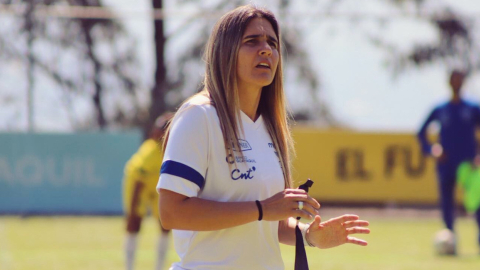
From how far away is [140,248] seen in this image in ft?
41.1

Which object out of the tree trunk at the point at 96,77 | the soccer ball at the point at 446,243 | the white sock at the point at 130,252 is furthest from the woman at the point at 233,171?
the tree trunk at the point at 96,77

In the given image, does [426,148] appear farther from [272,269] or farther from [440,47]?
[440,47]

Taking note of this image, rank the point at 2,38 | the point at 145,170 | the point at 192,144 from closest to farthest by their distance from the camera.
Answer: the point at 192,144
the point at 145,170
the point at 2,38

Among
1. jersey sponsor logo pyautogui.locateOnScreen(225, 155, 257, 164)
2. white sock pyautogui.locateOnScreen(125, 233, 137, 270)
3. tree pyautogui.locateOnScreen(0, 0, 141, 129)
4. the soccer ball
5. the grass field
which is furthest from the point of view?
tree pyautogui.locateOnScreen(0, 0, 141, 129)

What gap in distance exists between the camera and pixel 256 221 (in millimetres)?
3225

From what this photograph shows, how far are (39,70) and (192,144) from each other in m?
16.8

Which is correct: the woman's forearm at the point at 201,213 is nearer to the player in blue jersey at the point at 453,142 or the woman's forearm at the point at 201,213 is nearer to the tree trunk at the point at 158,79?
the player in blue jersey at the point at 453,142

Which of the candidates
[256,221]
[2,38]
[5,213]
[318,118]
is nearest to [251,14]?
[256,221]

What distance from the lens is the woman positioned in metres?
3.08

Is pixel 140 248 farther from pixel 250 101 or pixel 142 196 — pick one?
pixel 250 101

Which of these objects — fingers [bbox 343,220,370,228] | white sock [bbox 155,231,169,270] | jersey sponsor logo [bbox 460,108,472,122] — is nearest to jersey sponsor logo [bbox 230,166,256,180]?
fingers [bbox 343,220,370,228]

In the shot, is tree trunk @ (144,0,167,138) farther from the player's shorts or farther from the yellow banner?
the player's shorts

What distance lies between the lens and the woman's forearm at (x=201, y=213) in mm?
3068

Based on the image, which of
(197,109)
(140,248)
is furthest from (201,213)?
(140,248)
